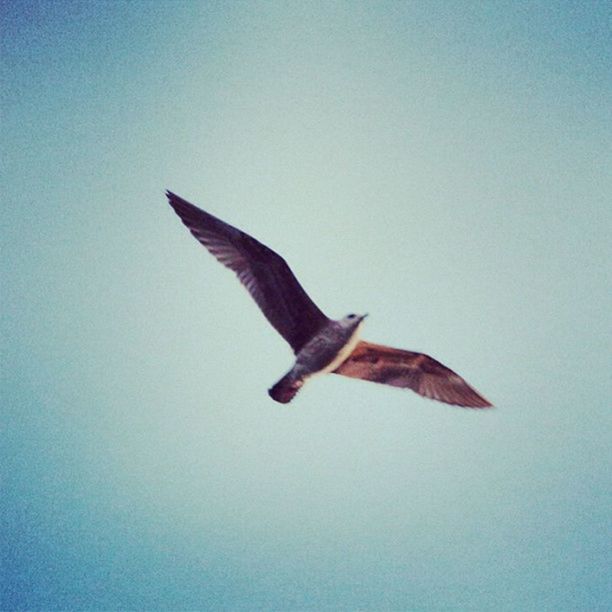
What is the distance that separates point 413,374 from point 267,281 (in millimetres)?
2188

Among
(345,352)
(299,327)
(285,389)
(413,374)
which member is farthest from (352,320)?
(413,374)

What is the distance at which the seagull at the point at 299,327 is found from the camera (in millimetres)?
5469

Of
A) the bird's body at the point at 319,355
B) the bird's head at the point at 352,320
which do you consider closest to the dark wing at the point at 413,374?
the bird's body at the point at 319,355

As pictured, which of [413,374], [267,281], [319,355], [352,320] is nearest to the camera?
[352,320]

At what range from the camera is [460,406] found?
5.95 m

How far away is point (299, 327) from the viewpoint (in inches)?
224

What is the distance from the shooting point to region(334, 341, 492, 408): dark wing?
5941mm

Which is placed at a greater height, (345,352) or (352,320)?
(352,320)

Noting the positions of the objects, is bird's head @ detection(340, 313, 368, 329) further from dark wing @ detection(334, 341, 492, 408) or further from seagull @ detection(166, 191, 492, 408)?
dark wing @ detection(334, 341, 492, 408)

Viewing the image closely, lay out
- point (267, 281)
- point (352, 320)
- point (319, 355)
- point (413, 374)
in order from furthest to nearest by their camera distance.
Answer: point (413, 374), point (267, 281), point (319, 355), point (352, 320)

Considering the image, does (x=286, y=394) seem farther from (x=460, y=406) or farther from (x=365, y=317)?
(x=460, y=406)

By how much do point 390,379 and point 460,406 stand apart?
901mm

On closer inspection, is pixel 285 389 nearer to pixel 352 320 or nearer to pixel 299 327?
pixel 299 327

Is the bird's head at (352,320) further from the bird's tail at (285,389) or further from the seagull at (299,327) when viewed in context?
the bird's tail at (285,389)
